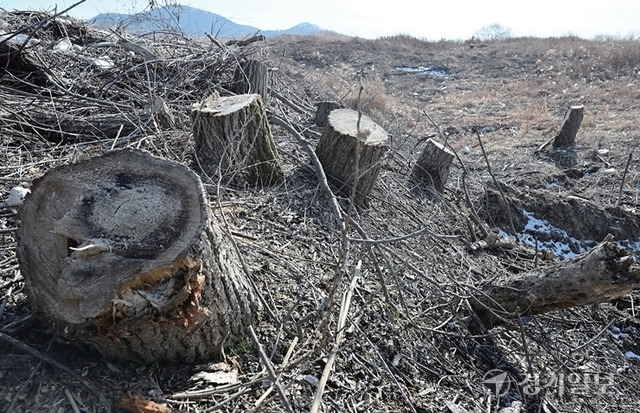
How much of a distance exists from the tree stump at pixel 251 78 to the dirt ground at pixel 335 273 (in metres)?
0.22

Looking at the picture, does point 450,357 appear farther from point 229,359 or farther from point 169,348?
point 169,348

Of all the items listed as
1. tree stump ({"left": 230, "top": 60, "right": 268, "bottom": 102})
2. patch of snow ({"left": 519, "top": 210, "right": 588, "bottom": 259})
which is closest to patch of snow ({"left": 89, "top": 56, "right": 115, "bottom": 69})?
tree stump ({"left": 230, "top": 60, "right": 268, "bottom": 102})

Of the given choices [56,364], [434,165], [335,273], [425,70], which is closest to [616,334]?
[434,165]

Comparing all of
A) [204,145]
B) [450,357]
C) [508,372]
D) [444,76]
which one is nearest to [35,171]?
[204,145]

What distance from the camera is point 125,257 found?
1.30m

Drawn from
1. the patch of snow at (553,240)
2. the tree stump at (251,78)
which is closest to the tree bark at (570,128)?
the patch of snow at (553,240)

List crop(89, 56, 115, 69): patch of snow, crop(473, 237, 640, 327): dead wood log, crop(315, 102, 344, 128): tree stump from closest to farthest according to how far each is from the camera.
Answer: crop(473, 237, 640, 327): dead wood log
crop(89, 56, 115, 69): patch of snow
crop(315, 102, 344, 128): tree stump

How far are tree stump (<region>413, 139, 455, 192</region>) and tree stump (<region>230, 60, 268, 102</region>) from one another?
1.65m

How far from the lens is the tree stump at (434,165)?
4023 millimetres

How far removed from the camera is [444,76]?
15484mm

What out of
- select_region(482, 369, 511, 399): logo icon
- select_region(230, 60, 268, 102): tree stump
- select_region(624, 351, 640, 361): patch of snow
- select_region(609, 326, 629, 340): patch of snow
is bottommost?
select_region(624, 351, 640, 361): patch of snow

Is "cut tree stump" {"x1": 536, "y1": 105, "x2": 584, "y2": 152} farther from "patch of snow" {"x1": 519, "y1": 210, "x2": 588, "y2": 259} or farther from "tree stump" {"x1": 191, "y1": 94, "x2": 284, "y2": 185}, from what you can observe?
"tree stump" {"x1": 191, "y1": 94, "x2": 284, "y2": 185}

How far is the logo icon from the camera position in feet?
7.06

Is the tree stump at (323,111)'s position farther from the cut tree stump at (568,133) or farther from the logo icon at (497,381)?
the cut tree stump at (568,133)
